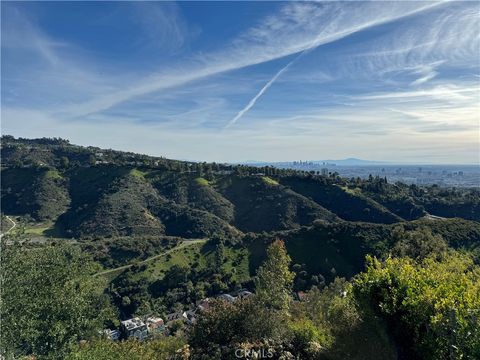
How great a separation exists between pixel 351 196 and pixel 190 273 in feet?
176

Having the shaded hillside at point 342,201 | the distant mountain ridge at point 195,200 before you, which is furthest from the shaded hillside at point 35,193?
the shaded hillside at point 342,201

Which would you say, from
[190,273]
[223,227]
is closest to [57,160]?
[223,227]

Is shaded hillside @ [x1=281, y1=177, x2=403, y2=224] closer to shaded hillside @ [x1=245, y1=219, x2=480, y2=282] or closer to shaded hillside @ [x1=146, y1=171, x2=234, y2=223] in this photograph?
shaded hillside @ [x1=146, y1=171, x2=234, y2=223]

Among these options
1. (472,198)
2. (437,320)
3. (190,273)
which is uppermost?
(437,320)

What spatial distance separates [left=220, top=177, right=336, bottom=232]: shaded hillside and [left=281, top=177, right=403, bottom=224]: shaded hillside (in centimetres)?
514

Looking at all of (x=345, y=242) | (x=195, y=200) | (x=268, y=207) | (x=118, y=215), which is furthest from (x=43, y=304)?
(x=195, y=200)

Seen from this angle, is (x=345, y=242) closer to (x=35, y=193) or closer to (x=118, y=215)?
(x=118, y=215)

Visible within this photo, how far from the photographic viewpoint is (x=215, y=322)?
1532 cm

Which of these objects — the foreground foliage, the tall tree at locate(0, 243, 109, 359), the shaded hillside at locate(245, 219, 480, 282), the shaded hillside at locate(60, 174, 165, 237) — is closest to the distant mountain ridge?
the shaded hillside at locate(60, 174, 165, 237)

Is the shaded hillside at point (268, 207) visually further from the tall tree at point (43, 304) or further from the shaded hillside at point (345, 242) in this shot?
the tall tree at point (43, 304)

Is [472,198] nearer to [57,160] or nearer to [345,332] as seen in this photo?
[345,332]

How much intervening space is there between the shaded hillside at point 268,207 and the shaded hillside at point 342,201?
514cm

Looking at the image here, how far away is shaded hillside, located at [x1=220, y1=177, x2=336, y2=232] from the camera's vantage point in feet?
276

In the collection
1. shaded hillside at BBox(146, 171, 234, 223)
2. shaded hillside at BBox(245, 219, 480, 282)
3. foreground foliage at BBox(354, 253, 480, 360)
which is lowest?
shaded hillside at BBox(245, 219, 480, 282)
